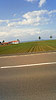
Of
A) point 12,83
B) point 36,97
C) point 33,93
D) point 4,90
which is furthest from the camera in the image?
point 12,83

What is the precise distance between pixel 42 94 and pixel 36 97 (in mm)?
296

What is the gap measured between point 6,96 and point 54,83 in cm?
218

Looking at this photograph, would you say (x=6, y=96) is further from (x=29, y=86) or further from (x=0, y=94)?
(x=29, y=86)

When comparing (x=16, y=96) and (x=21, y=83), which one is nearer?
(x=16, y=96)

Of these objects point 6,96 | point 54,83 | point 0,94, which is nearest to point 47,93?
point 54,83

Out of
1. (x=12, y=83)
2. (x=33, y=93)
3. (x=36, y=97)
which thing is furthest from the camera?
(x=12, y=83)

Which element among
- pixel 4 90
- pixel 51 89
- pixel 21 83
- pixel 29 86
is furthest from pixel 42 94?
pixel 4 90

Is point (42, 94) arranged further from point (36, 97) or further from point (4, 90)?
point (4, 90)

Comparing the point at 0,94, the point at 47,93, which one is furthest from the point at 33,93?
the point at 0,94

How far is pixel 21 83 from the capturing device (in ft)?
15.9

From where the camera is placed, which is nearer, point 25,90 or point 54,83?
point 25,90

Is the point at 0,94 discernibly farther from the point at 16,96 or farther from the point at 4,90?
the point at 16,96

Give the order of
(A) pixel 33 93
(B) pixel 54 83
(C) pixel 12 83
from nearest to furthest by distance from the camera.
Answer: (A) pixel 33 93
(B) pixel 54 83
(C) pixel 12 83

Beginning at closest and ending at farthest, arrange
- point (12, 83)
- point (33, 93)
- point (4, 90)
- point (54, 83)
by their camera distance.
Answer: point (33, 93), point (4, 90), point (54, 83), point (12, 83)
